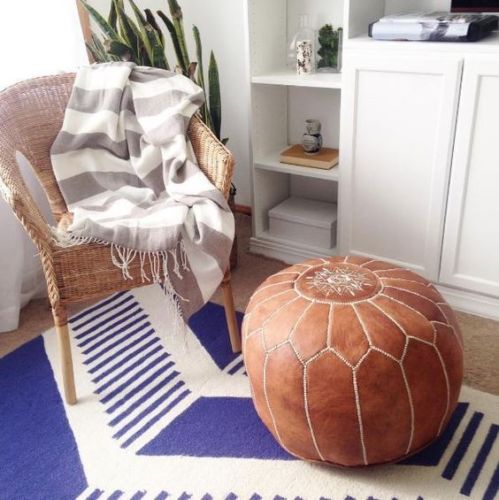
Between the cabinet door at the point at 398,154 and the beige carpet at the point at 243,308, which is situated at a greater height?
the cabinet door at the point at 398,154

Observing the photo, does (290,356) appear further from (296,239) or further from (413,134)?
(296,239)

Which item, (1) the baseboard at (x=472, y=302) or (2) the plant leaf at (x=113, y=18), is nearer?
(1) the baseboard at (x=472, y=302)

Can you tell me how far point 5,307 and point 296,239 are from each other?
3.64ft

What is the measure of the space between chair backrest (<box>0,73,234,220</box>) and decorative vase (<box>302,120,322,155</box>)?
53cm

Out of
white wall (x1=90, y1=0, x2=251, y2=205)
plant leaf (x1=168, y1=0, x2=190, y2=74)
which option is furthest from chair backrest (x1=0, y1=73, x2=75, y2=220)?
white wall (x1=90, y1=0, x2=251, y2=205)

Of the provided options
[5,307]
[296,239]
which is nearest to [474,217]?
[296,239]

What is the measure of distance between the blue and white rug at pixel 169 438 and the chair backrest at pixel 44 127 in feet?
1.70

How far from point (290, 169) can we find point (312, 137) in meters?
0.16

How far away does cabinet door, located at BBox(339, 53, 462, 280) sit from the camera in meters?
1.70

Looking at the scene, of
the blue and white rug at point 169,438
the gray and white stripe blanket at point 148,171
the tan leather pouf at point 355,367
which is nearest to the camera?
the tan leather pouf at point 355,367

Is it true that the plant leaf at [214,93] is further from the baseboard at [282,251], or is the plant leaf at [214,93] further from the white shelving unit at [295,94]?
the baseboard at [282,251]

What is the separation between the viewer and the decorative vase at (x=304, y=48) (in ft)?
6.83

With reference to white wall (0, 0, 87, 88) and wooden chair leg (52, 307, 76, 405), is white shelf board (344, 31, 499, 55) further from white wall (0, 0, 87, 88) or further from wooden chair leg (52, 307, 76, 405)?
wooden chair leg (52, 307, 76, 405)

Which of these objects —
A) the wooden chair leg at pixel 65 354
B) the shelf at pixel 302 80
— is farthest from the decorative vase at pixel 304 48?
the wooden chair leg at pixel 65 354
